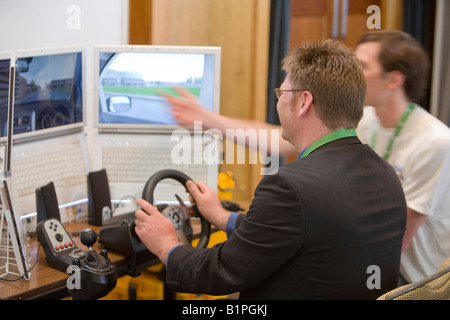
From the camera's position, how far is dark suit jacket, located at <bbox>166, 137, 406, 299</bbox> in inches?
48.5

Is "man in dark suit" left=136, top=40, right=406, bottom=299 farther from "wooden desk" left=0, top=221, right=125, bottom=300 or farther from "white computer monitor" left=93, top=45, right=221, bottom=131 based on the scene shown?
"white computer monitor" left=93, top=45, right=221, bottom=131

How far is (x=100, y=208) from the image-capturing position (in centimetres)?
212

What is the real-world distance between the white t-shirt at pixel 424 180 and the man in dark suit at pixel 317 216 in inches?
19.4

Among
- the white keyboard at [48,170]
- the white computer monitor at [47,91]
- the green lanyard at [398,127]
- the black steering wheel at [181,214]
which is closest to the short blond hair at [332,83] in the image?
the black steering wheel at [181,214]

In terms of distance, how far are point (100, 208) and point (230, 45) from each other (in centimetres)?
207

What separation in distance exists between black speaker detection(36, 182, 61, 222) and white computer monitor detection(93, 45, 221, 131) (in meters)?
0.48

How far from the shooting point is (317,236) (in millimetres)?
1239

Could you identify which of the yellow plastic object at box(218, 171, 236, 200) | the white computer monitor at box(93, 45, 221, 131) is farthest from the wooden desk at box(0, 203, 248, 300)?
the yellow plastic object at box(218, 171, 236, 200)

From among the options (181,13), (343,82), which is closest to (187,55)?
(343,82)

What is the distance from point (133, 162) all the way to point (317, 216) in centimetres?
123

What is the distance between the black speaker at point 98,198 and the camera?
6.87ft

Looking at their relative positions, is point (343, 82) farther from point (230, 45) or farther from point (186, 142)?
point (230, 45)

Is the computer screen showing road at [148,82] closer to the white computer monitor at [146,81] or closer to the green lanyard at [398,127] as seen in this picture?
the white computer monitor at [146,81]

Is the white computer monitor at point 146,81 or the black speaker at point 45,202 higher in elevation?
the white computer monitor at point 146,81
